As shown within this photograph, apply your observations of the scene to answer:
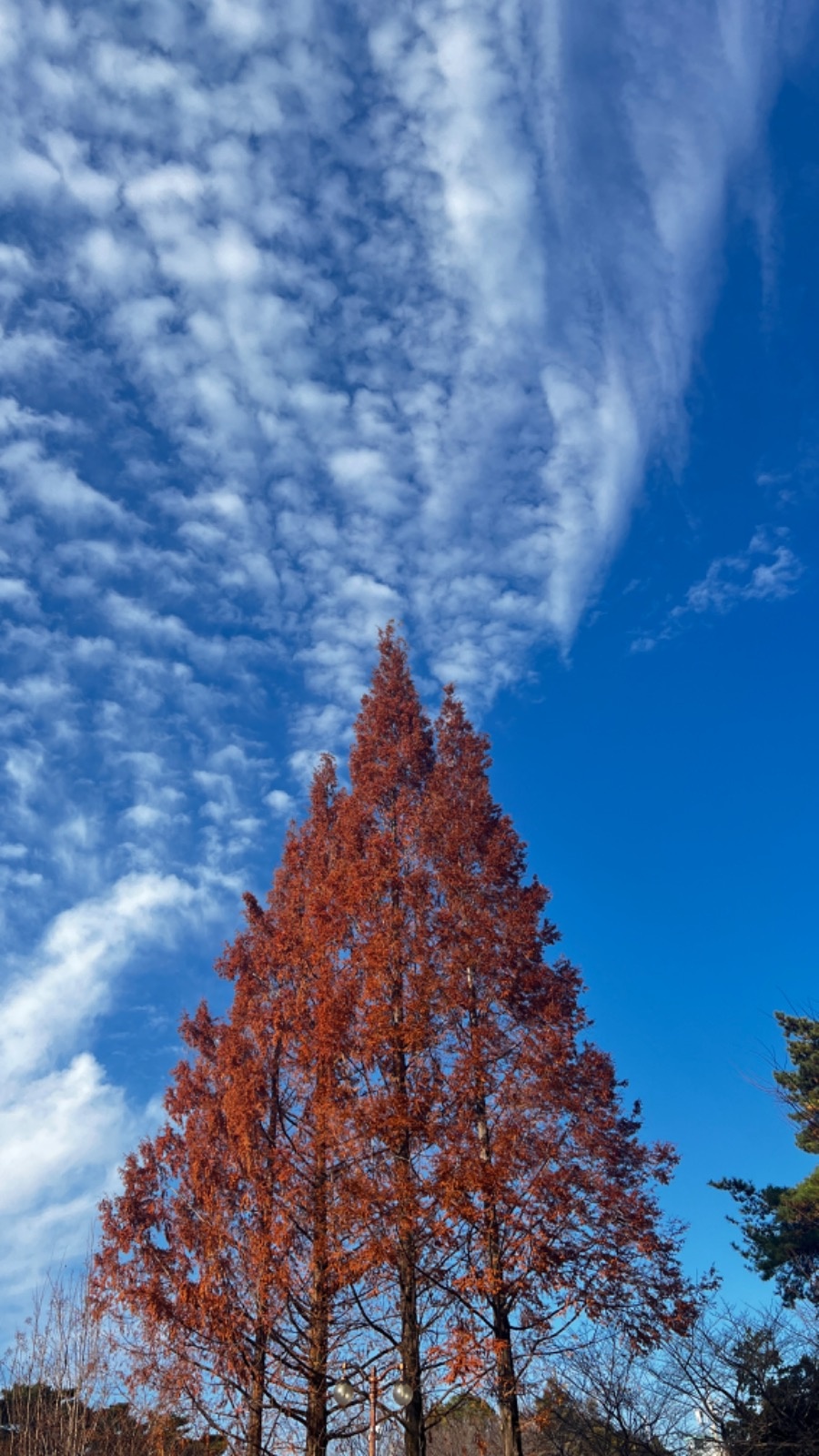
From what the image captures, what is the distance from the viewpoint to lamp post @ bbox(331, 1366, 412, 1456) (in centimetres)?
1068

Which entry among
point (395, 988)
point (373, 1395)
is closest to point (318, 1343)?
point (373, 1395)

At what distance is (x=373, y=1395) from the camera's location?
1145 centimetres

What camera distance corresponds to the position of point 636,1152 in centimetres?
1231

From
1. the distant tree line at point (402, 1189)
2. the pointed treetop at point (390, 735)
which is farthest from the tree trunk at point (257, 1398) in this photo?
the pointed treetop at point (390, 735)

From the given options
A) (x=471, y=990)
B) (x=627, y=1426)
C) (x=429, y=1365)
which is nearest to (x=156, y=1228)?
(x=429, y=1365)

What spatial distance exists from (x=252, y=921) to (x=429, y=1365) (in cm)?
714

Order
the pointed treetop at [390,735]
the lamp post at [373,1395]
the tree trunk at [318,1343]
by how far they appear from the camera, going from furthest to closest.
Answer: the pointed treetop at [390,735] < the tree trunk at [318,1343] < the lamp post at [373,1395]

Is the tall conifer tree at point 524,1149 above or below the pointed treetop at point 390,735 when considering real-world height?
below

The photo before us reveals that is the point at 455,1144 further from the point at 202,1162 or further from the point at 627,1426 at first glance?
the point at 627,1426

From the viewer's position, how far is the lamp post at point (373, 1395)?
10680 millimetres

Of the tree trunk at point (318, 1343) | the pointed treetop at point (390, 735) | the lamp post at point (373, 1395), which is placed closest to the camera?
the lamp post at point (373, 1395)

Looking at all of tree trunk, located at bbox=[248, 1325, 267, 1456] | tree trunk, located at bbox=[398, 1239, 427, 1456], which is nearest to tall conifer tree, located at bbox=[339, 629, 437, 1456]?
tree trunk, located at bbox=[398, 1239, 427, 1456]

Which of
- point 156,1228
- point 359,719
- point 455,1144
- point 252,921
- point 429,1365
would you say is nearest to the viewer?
point 429,1365

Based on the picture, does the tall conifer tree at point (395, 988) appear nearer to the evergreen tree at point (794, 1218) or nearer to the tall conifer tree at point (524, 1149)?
the tall conifer tree at point (524, 1149)
